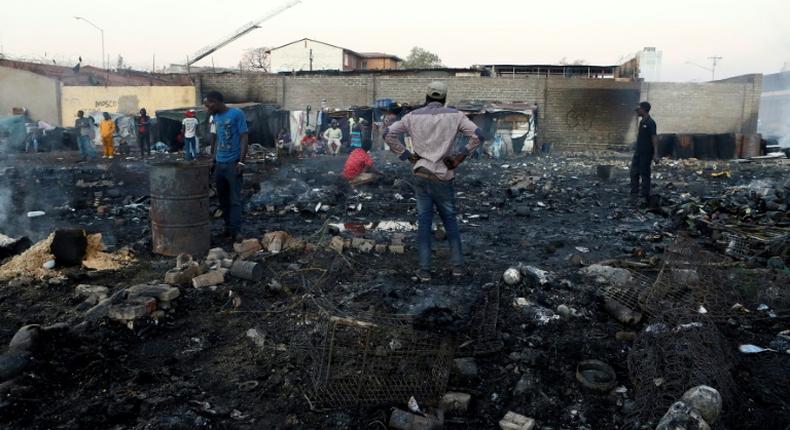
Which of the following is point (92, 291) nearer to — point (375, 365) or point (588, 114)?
point (375, 365)

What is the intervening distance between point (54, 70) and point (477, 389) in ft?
99.6

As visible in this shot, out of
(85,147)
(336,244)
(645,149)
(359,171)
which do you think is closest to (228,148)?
(336,244)

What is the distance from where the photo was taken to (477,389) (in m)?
2.92

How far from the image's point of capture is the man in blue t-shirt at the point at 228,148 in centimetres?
586

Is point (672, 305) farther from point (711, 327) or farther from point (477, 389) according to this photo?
point (477, 389)

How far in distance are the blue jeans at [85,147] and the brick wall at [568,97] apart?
7.61 m

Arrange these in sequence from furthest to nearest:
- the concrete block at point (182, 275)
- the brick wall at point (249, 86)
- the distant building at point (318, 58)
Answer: the distant building at point (318, 58), the brick wall at point (249, 86), the concrete block at point (182, 275)

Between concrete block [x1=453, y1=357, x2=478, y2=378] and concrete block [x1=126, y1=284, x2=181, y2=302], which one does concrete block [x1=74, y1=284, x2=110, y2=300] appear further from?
concrete block [x1=453, y1=357, x2=478, y2=378]

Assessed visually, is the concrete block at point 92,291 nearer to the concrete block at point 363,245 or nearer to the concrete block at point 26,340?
the concrete block at point 26,340

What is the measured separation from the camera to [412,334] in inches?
115

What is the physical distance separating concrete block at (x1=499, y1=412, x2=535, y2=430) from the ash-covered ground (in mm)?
67

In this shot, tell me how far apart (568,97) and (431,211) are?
19783mm

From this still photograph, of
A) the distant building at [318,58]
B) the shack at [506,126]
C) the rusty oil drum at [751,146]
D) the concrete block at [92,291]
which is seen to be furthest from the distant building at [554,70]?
the concrete block at [92,291]

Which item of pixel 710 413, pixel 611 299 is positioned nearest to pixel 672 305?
pixel 611 299
